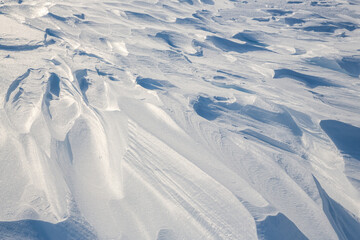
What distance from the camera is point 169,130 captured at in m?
1.55

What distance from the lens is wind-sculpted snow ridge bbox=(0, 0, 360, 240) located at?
1.13 metres

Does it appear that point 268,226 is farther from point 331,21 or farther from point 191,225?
point 331,21

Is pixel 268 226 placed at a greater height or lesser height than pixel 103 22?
lesser

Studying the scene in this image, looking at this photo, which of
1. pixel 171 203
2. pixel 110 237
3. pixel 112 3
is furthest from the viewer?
pixel 112 3

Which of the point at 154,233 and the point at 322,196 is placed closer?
the point at 154,233

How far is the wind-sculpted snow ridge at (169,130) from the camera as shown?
3.70ft

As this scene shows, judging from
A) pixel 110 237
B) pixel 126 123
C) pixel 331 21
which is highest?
pixel 331 21

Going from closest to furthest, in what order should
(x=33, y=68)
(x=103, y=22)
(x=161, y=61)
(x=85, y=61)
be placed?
(x=33, y=68) < (x=85, y=61) < (x=161, y=61) < (x=103, y=22)

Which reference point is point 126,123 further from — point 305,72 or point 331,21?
point 331,21

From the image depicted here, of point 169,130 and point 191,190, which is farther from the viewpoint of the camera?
point 169,130

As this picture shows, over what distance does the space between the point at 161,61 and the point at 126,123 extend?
83 centimetres

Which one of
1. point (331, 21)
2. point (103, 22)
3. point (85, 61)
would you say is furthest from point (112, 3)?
point (331, 21)

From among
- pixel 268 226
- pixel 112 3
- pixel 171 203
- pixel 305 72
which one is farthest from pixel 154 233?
pixel 112 3

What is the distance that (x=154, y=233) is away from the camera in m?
1.08
